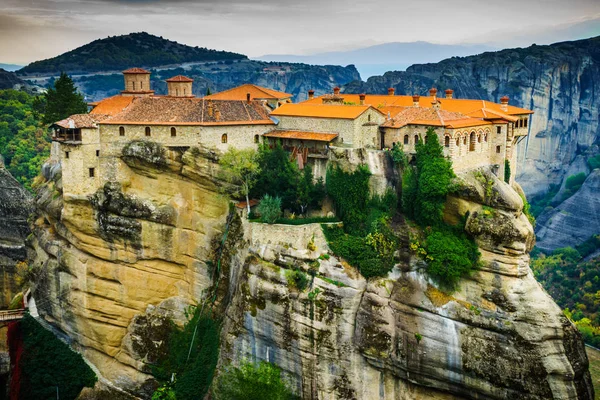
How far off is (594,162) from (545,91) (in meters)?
10.2

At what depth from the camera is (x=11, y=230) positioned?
51.3 meters

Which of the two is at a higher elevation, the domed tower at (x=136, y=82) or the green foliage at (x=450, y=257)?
the domed tower at (x=136, y=82)

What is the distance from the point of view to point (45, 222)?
44438mm

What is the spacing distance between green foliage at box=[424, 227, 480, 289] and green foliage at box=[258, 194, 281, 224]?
7726 millimetres

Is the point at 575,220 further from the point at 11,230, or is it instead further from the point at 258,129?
the point at 11,230

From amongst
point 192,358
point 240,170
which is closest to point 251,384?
point 192,358

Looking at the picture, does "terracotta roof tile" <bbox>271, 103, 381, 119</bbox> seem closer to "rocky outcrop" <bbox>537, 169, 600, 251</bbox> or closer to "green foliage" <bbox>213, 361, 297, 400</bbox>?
"green foliage" <bbox>213, 361, 297, 400</bbox>

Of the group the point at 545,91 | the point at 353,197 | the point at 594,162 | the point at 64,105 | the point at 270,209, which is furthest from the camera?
the point at 545,91

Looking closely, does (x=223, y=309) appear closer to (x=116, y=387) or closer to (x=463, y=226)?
(x=116, y=387)

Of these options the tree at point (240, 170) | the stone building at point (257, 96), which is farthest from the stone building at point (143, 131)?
the stone building at point (257, 96)

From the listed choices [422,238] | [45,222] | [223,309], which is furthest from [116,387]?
[422,238]

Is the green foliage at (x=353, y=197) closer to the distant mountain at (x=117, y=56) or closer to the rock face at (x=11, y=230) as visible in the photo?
the rock face at (x=11, y=230)

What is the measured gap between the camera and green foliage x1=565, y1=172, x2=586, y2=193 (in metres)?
82.4

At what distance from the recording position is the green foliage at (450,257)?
33.8 meters
